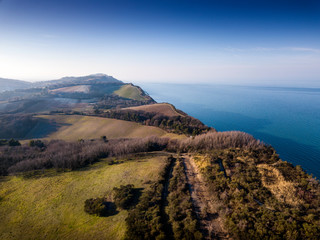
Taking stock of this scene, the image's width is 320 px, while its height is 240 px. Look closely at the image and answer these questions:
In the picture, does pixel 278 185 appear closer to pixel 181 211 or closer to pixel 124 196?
pixel 181 211

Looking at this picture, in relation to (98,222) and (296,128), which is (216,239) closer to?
(98,222)

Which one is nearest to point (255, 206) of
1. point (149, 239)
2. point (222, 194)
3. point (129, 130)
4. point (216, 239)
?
point (222, 194)

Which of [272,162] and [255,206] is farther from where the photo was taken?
[272,162]

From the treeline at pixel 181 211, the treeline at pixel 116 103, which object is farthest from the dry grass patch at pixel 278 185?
the treeline at pixel 116 103

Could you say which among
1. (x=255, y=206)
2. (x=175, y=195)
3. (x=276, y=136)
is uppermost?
(x=255, y=206)

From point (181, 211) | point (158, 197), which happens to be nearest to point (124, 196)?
point (158, 197)

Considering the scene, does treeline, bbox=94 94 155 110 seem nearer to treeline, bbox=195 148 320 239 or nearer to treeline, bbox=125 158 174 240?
treeline, bbox=125 158 174 240

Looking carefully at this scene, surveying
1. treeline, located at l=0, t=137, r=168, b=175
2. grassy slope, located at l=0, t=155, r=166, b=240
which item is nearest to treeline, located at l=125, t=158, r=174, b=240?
grassy slope, located at l=0, t=155, r=166, b=240
